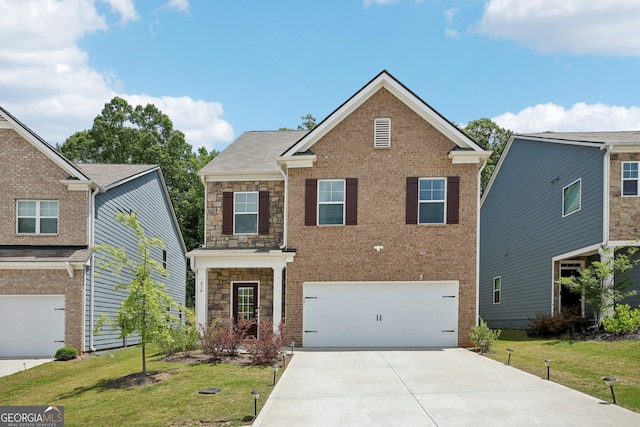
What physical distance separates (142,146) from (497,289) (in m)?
27.2

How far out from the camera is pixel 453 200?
18.1m

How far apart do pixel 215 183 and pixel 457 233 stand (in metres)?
8.18

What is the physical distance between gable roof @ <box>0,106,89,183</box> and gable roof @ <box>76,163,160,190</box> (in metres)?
0.87

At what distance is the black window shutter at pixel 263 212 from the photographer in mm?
19531

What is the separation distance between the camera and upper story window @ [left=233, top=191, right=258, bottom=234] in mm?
19625

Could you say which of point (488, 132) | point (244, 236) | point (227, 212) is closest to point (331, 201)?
point (244, 236)

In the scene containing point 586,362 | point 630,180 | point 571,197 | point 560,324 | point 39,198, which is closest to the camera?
point 586,362

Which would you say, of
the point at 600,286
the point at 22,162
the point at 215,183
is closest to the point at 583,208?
the point at 600,286

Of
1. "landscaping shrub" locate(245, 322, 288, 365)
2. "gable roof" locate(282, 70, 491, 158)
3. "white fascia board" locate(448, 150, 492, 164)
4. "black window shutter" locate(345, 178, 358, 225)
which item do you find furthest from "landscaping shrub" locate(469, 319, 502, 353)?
"landscaping shrub" locate(245, 322, 288, 365)

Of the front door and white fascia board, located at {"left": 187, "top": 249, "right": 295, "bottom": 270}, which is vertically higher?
white fascia board, located at {"left": 187, "top": 249, "right": 295, "bottom": 270}

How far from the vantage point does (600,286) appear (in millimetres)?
17438

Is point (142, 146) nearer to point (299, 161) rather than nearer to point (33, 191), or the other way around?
point (33, 191)

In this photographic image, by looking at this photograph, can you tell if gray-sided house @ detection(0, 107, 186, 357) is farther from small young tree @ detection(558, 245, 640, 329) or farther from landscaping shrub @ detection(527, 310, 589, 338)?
small young tree @ detection(558, 245, 640, 329)

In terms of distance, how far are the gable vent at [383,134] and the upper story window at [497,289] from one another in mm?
12224
